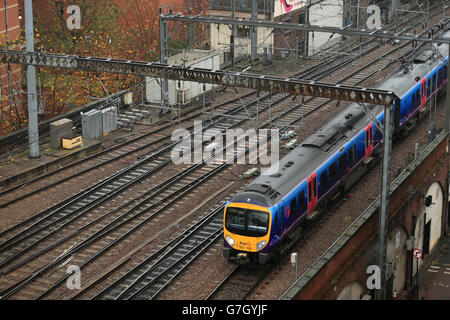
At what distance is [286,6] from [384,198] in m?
32.5

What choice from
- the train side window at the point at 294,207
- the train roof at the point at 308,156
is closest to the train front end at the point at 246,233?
the train roof at the point at 308,156

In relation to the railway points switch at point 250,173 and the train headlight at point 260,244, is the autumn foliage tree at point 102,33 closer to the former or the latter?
the railway points switch at point 250,173

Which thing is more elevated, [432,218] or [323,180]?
[323,180]

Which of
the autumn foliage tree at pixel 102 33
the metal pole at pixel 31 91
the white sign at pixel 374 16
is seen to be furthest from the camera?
the white sign at pixel 374 16

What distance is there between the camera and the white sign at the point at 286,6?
56906 mm

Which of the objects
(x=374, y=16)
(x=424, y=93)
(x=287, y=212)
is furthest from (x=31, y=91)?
(x=374, y=16)

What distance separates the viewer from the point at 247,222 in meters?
28.1

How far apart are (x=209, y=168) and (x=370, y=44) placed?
29.6m

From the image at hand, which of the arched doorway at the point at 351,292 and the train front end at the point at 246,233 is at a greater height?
the train front end at the point at 246,233

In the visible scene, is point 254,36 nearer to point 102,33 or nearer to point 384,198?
point 102,33

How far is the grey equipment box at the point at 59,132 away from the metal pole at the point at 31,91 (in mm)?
1396

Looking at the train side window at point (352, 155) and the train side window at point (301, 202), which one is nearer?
the train side window at point (301, 202)

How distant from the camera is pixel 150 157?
131ft

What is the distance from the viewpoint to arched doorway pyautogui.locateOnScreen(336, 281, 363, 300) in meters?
27.7
